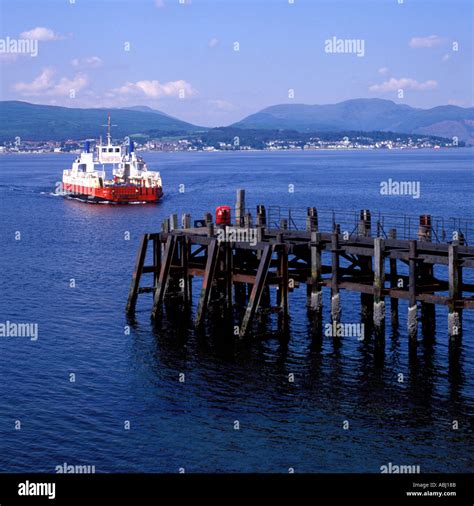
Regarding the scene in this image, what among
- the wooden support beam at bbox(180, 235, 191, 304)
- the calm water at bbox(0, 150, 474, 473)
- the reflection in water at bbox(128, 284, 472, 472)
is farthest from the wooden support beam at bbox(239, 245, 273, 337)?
the wooden support beam at bbox(180, 235, 191, 304)

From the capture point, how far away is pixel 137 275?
149 feet

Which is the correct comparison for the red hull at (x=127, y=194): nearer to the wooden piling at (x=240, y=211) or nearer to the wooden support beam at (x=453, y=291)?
the wooden piling at (x=240, y=211)

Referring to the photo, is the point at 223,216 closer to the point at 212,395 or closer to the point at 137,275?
the point at 137,275

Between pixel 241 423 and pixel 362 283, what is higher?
pixel 362 283

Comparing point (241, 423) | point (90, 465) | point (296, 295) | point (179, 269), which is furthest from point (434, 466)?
point (296, 295)

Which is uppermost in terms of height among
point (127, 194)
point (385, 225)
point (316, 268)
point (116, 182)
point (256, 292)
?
point (116, 182)

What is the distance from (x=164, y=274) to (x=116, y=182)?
284 feet

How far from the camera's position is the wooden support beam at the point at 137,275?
45562 mm

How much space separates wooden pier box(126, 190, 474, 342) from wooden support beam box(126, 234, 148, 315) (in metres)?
0.05

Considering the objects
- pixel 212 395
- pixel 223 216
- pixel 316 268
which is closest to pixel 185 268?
pixel 223 216

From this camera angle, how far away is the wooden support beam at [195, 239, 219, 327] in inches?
1652

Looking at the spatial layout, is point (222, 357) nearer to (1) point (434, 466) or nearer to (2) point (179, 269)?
(2) point (179, 269)

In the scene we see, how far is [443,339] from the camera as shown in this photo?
4144 cm
